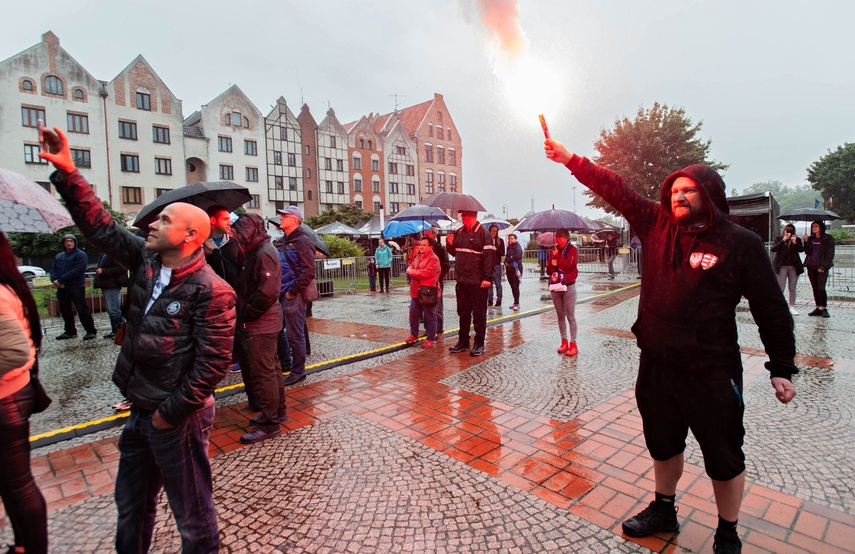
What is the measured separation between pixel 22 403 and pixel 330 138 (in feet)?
171

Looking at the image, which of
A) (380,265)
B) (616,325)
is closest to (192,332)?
(616,325)

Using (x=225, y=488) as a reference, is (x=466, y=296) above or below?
above

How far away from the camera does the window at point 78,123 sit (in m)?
35.5

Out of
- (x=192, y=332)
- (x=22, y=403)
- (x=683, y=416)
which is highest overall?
(x=192, y=332)

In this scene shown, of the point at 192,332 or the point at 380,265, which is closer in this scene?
Result: the point at 192,332

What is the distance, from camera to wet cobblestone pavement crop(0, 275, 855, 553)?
2.71m

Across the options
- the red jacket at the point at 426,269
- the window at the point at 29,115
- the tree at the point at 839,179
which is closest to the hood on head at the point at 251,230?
the red jacket at the point at 426,269

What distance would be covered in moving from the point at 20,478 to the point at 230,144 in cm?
4647

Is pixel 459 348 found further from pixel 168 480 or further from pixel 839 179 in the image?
pixel 839 179

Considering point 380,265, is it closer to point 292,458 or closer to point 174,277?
point 292,458

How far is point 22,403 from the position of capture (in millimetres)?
2234

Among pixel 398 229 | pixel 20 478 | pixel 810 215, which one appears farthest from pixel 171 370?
pixel 398 229

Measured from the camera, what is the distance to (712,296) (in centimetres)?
233

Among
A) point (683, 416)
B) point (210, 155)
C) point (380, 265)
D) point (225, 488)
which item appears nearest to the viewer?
point (683, 416)
